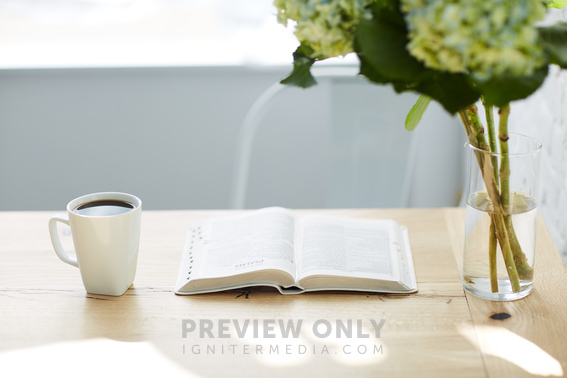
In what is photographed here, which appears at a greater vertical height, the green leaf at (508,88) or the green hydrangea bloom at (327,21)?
the green hydrangea bloom at (327,21)

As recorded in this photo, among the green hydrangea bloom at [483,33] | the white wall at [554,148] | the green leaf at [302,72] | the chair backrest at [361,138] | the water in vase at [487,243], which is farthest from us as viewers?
the chair backrest at [361,138]

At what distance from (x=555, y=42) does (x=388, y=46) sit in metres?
0.16

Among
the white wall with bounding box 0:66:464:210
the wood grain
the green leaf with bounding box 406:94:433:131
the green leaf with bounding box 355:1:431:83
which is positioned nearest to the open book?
the wood grain

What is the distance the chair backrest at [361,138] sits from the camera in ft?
5.74

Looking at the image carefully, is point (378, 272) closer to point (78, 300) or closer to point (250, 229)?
point (250, 229)

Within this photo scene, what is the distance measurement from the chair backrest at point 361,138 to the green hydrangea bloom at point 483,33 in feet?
4.05

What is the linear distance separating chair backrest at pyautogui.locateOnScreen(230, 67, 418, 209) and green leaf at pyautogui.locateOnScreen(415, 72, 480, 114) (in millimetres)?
1160

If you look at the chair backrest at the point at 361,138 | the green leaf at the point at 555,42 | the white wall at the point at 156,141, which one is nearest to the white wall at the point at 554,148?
the green leaf at the point at 555,42

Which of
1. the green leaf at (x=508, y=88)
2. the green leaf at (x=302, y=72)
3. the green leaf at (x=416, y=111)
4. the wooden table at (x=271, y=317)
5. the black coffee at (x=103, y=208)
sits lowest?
the wooden table at (x=271, y=317)

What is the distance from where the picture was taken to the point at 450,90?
53cm

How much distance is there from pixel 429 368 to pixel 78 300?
0.46 m

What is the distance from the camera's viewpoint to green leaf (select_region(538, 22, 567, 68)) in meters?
0.51

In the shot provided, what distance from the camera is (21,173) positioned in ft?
6.29

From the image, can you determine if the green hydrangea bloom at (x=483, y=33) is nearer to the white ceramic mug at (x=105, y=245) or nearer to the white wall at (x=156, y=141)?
the white ceramic mug at (x=105, y=245)
